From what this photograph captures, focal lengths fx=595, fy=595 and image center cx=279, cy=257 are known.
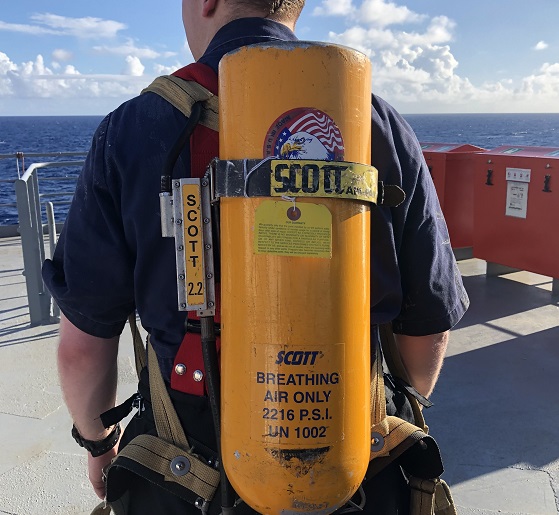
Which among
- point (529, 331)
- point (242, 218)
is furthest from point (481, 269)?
point (242, 218)

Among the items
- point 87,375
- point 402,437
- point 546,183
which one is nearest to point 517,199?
point 546,183

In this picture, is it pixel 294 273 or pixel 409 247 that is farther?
pixel 409 247

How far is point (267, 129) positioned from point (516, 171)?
5633 millimetres

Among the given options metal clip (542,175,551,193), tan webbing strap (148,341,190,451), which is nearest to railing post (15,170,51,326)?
tan webbing strap (148,341,190,451)

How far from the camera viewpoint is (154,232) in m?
1.28

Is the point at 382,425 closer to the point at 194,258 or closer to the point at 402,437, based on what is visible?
the point at 402,437

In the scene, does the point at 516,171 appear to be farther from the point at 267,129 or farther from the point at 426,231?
the point at 267,129

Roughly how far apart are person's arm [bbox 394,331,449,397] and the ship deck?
1466 millimetres

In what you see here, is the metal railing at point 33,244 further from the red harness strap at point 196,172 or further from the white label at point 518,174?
the white label at point 518,174

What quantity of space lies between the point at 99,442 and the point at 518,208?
17.9 feet

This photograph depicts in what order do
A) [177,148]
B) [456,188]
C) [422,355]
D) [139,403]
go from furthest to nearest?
[456,188] < [422,355] < [139,403] < [177,148]

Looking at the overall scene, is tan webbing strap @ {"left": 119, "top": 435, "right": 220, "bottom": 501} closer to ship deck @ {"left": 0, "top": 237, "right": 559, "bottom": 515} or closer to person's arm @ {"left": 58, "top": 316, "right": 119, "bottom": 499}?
person's arm @ {"left": 58, "top": 316, "right": 119, "bottom": 499}

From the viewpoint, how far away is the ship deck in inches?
114

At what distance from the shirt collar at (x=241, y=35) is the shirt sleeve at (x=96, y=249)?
0.93ft
